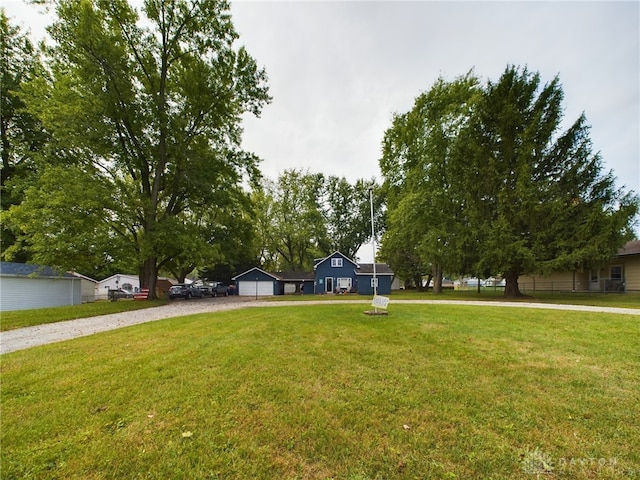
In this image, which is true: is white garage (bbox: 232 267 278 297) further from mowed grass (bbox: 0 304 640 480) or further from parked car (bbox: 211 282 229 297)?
mowed grass (bbox: 0 304 640 480)

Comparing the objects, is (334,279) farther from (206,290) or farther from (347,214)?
(347,214)

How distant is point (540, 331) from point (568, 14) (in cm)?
1021

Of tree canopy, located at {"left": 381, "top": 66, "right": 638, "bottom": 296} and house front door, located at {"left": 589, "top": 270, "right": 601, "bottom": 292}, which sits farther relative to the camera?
house front door, located at {"left": 589, "top": 270, "right": 601, "bottom": 292}

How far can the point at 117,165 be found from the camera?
20969 mm

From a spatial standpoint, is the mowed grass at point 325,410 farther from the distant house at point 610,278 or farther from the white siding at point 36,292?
the distant house at point 610,278

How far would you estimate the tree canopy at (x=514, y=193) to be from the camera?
1819 cm

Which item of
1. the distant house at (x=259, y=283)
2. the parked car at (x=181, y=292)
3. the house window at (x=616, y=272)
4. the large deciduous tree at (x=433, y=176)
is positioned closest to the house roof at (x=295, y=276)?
the distant house at (x=259, y=283)

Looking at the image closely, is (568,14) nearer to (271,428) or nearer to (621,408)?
(621,408)

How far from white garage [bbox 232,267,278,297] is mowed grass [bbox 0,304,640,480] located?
27.6 m

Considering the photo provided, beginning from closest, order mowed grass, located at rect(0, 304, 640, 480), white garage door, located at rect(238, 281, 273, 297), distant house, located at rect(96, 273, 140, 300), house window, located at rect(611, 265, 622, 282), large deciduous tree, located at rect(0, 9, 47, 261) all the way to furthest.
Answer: mowed grass, located at rect(0, 304, 640, 480) < large deciduous tree, located at rect(0, 9, 47, 261) < house window, located at rect(611, 265, 622, 282) < white garage door, located at rect(238, 281, 273, 297) < distant house, located at rect(96, 273, 140, 300)

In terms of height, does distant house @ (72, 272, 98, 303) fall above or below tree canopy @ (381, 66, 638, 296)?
below

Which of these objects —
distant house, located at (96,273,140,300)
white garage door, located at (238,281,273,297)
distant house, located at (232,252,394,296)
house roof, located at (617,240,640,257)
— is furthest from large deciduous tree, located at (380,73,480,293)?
distant house, located at (96,273,140,300)

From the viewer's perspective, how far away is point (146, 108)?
19609 mm

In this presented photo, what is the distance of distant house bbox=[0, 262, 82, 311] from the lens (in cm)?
1842
